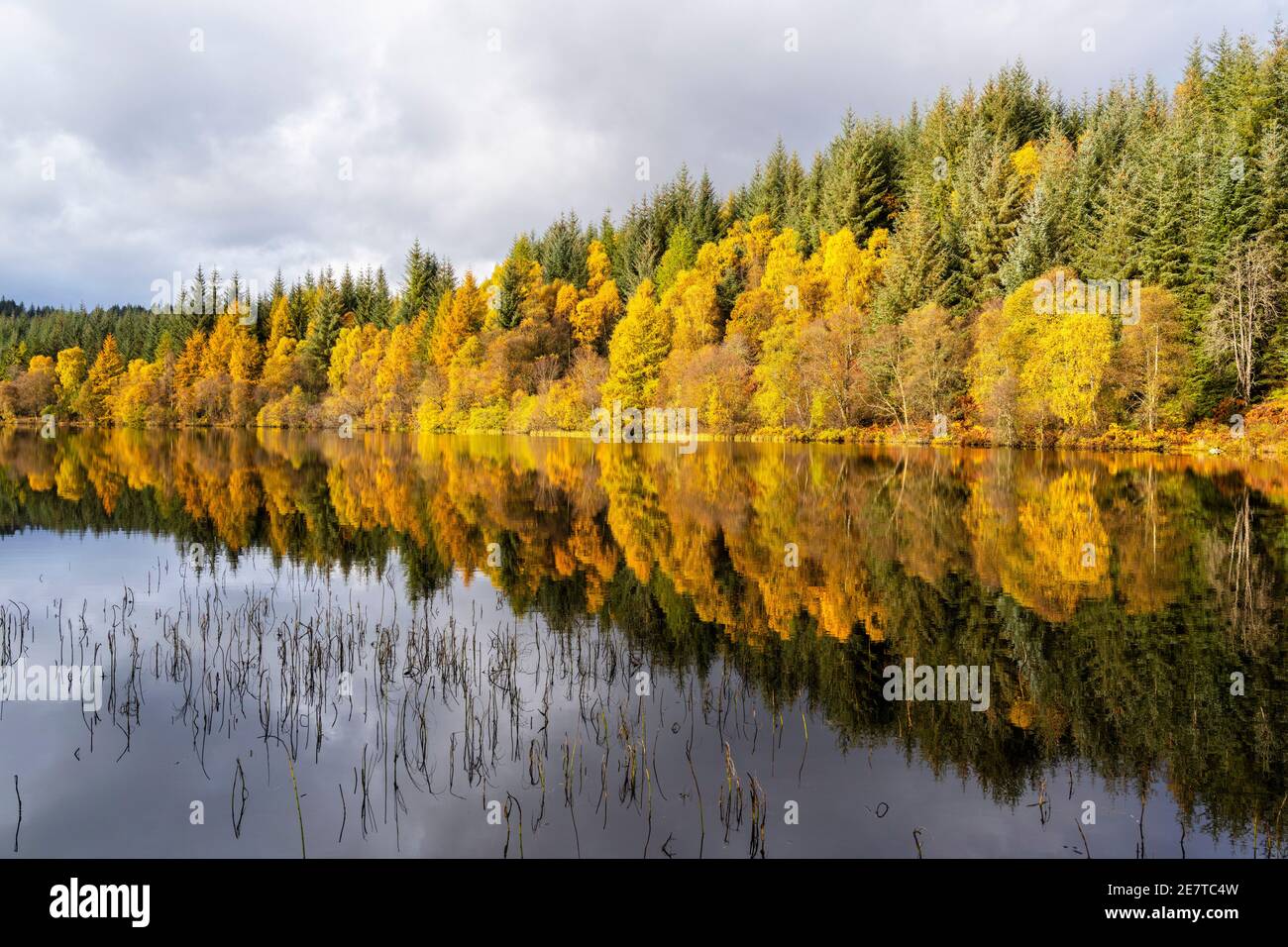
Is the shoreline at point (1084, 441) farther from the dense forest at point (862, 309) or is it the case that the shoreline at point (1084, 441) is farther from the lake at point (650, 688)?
the lake at point (650, 688)

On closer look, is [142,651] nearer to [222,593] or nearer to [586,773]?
[222,593]

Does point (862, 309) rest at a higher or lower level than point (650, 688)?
higher

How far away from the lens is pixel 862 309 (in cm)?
7081

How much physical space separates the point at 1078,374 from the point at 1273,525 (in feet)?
105

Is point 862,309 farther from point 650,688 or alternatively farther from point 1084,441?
point 650,688

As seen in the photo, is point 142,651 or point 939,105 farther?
point 939,105

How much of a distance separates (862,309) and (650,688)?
66.1 metres

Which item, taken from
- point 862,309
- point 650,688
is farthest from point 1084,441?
point 650,688

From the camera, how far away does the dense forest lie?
5162 cm

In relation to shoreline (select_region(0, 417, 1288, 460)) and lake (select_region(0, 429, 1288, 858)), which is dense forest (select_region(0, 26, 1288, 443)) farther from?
lake (select_region(0, 429, 1288, 858))

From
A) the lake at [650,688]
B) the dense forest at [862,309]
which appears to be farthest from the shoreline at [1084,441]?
the lake at [650,688]
